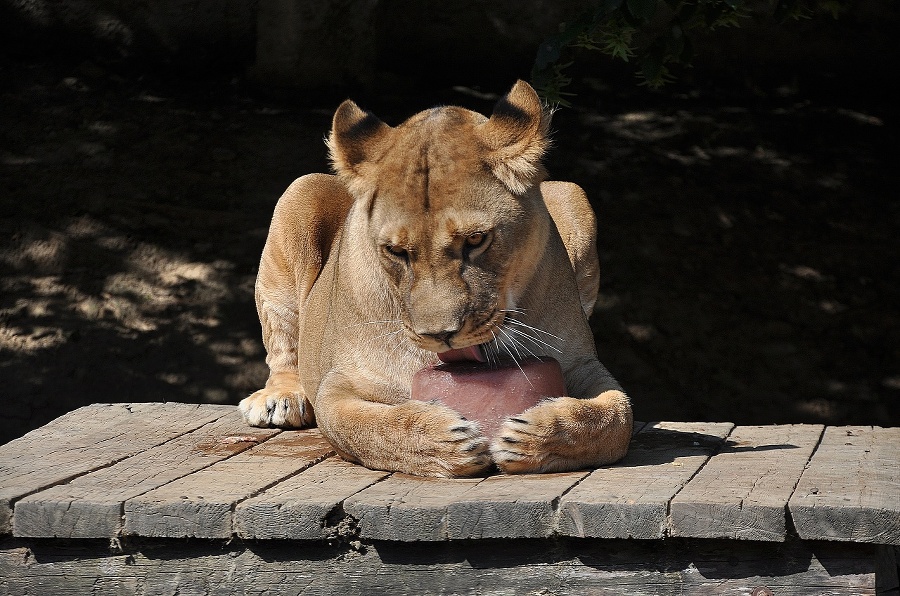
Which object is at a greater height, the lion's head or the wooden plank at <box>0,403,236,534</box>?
the lion's head

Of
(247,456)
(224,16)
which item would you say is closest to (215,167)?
(224,16)

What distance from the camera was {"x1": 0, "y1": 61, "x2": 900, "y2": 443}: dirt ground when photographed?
25.9 ft

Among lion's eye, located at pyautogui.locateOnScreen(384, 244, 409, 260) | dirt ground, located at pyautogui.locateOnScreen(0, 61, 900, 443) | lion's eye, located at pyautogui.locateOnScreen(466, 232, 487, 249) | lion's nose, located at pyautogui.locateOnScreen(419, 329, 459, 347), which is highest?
lion's eye, located at pyautogui.locateOnScreen(466, 232, 487, 249)

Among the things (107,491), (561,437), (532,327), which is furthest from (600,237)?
(107,491)

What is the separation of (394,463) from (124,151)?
19.7ft

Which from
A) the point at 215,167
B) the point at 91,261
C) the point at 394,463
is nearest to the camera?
the point at 394,463

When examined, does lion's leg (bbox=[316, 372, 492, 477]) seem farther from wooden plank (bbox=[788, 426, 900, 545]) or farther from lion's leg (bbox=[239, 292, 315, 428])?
wooden plank (bbox=[788, 426, 900, 545])

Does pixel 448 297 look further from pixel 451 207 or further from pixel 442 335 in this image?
pixel 451 207

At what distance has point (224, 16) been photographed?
9977 millimetres

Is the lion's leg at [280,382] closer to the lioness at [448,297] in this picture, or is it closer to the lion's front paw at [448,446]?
the lioness at [448,297]

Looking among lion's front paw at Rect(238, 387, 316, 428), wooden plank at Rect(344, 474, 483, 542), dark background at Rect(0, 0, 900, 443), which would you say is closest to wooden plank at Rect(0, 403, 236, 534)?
lion's front paw at Rect(238, 387, 316, 428)

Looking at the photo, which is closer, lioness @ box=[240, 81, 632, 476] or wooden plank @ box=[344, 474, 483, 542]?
wooden plank @ box=[344, 474, 483, 542]

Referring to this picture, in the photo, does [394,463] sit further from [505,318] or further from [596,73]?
[596,73]

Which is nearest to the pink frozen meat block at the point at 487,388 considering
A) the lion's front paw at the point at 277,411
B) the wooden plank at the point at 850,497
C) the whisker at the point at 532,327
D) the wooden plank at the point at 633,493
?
the whisker at the point at 532,327
